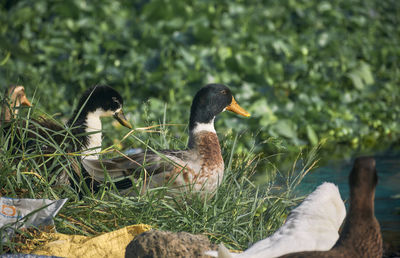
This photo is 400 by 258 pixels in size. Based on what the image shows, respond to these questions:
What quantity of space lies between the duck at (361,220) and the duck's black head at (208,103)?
1.68 metres

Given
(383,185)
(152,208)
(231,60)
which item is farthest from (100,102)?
(231,60)

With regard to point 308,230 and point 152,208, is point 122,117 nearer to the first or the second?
point 152,208

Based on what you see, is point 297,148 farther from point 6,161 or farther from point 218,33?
point 6,161

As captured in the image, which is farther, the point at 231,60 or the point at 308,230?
the point at 231,60

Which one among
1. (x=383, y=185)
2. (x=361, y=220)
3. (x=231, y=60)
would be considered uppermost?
(x=361, y=220)

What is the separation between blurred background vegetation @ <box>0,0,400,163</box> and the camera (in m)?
7.45

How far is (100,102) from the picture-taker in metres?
4.40

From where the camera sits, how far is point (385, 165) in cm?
678

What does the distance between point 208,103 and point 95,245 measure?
1329 millimetres

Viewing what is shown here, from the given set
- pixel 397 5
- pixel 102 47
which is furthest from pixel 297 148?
pixel 397 5

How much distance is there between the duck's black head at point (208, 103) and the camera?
406cm

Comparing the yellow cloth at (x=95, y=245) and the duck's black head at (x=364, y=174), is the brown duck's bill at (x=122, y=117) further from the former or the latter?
the duck's black head at (x=364, y=174)

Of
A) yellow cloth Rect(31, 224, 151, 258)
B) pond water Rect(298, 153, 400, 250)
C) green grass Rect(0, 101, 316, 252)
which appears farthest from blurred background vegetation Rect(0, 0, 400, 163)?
yellow cloth Rect(31, 224, 151, 258)

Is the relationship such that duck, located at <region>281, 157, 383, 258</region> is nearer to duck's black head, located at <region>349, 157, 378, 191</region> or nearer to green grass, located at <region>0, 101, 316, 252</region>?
duck's black head, located at <region>349, 157, 378, 191</region>
